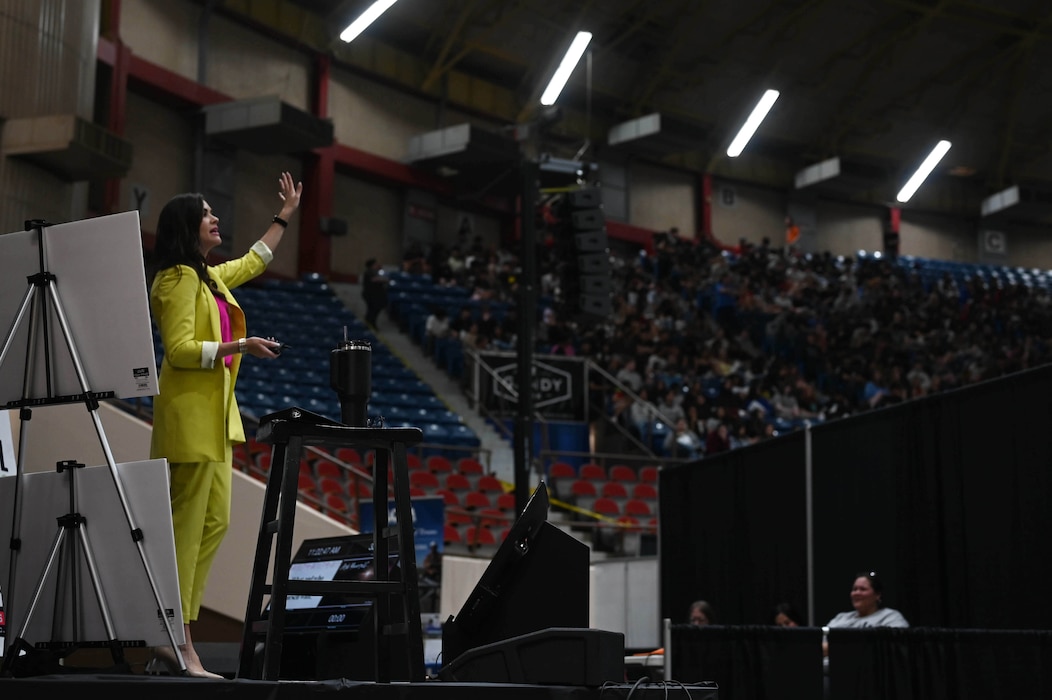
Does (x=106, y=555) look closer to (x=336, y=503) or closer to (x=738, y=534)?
(x=738, y=534)

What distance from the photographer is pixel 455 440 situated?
14961 millimetres

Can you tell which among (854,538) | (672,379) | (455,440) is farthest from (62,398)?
(672,379)

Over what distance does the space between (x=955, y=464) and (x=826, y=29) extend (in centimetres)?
1932

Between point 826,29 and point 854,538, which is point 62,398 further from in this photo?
point 826,29

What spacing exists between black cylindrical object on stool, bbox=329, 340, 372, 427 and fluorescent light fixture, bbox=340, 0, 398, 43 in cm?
1622

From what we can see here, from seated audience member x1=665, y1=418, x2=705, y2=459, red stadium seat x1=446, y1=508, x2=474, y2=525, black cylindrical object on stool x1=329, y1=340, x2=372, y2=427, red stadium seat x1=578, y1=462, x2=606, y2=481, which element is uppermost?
seated audience member x1=665, y1=418, x2=705, y2=459

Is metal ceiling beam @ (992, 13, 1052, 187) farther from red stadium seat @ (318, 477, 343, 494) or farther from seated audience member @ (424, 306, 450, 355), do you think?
red stadium seat @ (318, 477, 343, 494)

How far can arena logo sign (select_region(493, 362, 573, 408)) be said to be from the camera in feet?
53.2

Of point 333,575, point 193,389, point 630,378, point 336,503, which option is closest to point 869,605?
point 333,575

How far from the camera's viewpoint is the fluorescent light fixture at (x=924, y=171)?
28.0 m

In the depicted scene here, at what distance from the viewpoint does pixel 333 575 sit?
13.6ft

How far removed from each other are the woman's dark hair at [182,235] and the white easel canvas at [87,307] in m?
0.35

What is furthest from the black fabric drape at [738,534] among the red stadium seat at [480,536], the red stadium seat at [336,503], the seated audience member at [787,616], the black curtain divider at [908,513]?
the red stadium seat at [336,503]

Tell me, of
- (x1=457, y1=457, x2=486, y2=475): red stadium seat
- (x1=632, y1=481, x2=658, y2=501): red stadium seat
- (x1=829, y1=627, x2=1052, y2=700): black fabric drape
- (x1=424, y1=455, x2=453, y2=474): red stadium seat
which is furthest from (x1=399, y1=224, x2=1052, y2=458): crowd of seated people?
(x1=829, y1=627, x2=1052, y2=700): black fabric drape
